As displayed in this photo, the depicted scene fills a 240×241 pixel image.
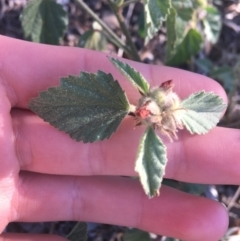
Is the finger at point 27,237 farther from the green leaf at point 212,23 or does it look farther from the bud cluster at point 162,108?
the green leaf at point 212,23

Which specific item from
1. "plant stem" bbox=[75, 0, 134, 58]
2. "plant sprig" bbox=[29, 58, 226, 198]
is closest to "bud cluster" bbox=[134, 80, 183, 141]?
"plant sprig" bbox=[29, 58, 226, 198]

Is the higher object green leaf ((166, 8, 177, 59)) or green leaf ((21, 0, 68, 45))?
green leaf ((166, 8, 177, 59))

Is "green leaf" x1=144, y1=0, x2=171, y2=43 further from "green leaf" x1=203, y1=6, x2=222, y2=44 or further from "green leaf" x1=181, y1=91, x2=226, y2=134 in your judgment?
"green leaf" x1=203, y1=6, x2=222, y2=44

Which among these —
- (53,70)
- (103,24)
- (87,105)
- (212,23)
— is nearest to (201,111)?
(87,105)

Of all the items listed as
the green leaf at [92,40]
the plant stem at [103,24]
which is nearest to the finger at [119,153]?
the plant stem at [103,24]

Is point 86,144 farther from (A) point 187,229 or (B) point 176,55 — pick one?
(B) point 176,55

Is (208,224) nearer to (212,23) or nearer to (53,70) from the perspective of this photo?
(53,70)

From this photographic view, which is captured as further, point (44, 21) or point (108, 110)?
point (44, 21)
